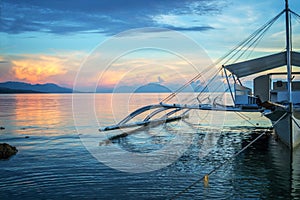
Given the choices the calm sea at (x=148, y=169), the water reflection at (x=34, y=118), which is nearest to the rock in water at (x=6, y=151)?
the calm sea at (x=148, y=169)

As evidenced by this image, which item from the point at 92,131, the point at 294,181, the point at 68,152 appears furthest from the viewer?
the point at 92,131

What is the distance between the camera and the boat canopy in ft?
71.0

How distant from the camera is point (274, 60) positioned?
2219 centimetres

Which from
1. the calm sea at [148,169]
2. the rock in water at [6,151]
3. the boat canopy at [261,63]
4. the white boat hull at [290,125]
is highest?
the boat canopy at [261,63]

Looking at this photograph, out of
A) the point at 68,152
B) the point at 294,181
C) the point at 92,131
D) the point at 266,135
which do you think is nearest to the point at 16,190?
the point at 68,152

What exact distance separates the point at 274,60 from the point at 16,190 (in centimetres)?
1682

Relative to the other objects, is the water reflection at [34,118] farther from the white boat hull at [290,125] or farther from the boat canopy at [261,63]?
the white boat hull at [290,125]

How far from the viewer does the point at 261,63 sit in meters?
22.4

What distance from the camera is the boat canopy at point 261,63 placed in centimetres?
2164

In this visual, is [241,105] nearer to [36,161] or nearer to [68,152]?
[68,152]

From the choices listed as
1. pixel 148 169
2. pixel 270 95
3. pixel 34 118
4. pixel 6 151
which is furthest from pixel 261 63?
pixel 34 118

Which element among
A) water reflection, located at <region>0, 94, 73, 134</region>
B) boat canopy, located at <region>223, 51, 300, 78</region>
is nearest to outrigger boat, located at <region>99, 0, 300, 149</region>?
boat canopy, located at <region>223, 51, 300, 78</region>

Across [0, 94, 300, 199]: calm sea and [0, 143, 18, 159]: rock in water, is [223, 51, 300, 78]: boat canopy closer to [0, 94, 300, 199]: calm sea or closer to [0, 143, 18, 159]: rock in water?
[0, 94, 300, 199]: calm sea

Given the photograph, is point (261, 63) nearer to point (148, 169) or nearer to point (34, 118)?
point (148, 169)
